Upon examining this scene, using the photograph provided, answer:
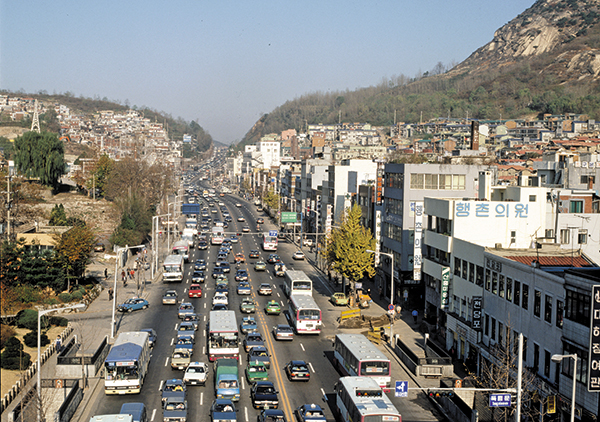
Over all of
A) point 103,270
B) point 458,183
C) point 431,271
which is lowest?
point 103,270

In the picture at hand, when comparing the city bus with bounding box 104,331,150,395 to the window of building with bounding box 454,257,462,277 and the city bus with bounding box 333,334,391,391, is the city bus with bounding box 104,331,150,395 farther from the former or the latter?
the window of building with bounding box 454,257,462,277

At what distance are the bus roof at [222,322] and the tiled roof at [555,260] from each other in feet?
65.8

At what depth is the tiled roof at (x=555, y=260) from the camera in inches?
1583

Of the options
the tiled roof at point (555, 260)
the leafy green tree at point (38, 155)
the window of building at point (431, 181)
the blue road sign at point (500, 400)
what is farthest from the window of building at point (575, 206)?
the leafy green tree at point (38, 155)

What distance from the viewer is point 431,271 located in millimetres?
54750

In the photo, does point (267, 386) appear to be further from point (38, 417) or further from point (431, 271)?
point (431, 271)

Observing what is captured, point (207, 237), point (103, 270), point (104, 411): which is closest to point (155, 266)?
point (103, 270)

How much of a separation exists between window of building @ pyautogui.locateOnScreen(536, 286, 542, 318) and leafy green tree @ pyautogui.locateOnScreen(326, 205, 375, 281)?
30.7 metres

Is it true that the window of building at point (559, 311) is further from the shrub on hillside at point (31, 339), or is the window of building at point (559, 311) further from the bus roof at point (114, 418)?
the shrub on hillside at point (31, 339)

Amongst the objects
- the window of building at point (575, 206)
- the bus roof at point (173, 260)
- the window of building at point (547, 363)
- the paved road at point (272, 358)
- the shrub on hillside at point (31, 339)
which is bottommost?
the paved road at point (272, 358)

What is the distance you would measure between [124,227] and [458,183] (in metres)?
57.7

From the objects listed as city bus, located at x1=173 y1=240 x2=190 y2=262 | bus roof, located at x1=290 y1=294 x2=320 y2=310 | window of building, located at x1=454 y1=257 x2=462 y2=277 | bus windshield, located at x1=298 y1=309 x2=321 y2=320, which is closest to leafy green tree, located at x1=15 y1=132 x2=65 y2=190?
city bus, located at x1=173 y1=240 x2=190 y2=262

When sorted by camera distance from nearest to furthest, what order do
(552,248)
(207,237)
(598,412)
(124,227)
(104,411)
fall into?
(598,412) → (104,411) → (552,248) → (124,227) → (207,237)

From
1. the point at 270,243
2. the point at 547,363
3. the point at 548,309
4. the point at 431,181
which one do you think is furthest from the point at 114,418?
the point at 270,243
